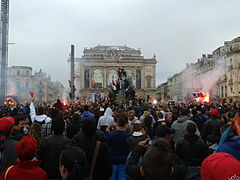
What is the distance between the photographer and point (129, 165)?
3.39 m

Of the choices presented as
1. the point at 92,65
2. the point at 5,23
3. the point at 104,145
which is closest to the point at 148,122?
the point at 104,145

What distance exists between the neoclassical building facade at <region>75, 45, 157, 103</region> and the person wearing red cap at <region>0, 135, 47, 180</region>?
79.8 m

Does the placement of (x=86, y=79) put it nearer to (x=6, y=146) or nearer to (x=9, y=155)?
(x=6, y=146)

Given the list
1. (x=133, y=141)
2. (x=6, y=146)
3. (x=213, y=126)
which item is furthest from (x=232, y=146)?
(x=213, y=126)

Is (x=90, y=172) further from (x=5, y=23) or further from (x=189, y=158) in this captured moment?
(x=5, y=23)

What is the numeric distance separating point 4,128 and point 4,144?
0.28m

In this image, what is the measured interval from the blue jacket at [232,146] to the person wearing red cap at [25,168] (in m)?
2.22

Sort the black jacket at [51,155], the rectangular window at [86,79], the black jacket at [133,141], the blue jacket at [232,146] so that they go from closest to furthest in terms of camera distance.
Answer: the blue jacket at [232,146], the black jacket at [51,155], the black jacket at [133,141], the rectangular window at [86,79]

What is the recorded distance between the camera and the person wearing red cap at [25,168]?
317 cm

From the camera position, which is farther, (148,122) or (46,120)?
(46,120)

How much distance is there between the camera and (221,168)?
2.36 metres

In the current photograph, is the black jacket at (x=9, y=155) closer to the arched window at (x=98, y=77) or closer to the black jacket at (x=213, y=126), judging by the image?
the black jacket at (x=213, y=126)

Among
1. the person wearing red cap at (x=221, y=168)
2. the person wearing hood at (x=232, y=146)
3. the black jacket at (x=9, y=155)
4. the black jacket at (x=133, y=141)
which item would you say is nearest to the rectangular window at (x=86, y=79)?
the black jacket at (x=133, y=141)

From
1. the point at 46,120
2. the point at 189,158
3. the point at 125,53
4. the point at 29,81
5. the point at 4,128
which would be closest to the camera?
the point at 4,128
